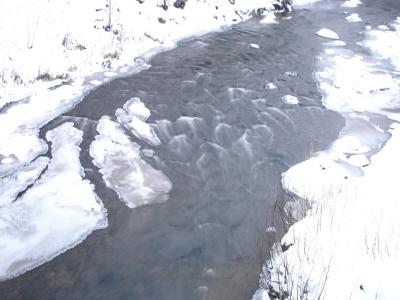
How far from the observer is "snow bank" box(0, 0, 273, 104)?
944 cm

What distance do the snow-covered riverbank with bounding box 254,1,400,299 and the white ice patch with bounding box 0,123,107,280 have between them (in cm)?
234

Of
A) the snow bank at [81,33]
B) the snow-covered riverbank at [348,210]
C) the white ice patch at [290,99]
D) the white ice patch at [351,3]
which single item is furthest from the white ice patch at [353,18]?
the white ice patch at [290,99]

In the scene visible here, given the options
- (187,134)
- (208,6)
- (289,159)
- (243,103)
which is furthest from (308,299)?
(208,6)

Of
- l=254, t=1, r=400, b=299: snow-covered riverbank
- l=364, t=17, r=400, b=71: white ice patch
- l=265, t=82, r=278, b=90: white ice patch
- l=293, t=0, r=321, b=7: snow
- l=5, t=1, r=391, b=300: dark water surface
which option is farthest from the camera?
l=293, t=0, r=321, b=7: snow

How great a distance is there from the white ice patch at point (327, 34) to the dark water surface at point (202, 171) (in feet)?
4.49

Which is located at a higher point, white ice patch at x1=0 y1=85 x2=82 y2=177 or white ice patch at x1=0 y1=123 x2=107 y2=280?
white ice patch at x1=0 y1=85 x2=82 y2=177

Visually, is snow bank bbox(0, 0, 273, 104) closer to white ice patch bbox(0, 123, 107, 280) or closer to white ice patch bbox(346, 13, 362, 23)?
white ice patch bbox(0, 123, 107, 280)

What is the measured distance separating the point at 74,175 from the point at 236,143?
291 centimetres

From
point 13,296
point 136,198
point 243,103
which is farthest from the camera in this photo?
point 243,103

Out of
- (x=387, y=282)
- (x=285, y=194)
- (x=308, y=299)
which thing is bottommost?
(x=285, y=194)

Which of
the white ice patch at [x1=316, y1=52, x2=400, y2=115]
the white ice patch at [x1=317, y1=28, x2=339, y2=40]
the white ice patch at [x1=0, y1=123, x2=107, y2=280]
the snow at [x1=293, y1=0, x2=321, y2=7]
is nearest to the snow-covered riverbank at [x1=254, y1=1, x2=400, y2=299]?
the white ice patch at [x1=316, y1=52, x2=400, y2=115]

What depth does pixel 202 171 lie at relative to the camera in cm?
668

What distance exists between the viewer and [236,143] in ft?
24.8

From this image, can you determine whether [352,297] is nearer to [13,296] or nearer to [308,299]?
[308,299]
